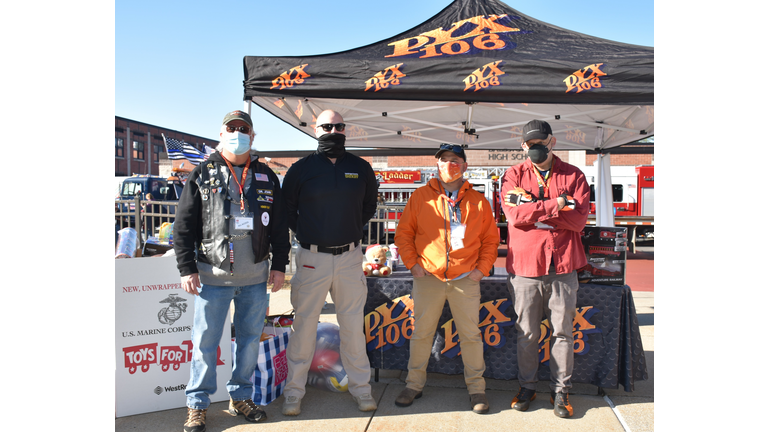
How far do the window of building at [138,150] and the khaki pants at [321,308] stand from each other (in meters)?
48.2

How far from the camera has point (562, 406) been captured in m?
2.91

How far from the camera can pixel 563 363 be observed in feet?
9.62

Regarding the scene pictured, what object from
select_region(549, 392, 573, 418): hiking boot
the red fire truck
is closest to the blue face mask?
select_region(549, 392, 573, 418): hiking boot

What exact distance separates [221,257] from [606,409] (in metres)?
2.97

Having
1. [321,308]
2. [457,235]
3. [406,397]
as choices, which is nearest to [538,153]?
[457,235]

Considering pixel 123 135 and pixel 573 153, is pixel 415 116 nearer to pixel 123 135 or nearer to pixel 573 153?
pixel 573 153

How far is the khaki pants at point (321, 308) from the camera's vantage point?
2.96 m

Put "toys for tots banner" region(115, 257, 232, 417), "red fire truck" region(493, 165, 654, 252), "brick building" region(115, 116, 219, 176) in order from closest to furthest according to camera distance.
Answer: "toys for tots banner" region(115, 257, 232, 417), "red fire truck" region(493, 165, 654, 252), "brick building" region(115, 116, 219, 176)

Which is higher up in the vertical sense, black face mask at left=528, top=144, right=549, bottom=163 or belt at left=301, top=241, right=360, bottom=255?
black face mask at left=528, top=144, right=549, bottom=163

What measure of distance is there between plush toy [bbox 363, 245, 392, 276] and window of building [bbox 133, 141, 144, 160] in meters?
47.6

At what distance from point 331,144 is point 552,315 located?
204 centimetres

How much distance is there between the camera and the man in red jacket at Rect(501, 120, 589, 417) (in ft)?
9.46

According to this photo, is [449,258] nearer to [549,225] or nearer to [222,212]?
[549,225]

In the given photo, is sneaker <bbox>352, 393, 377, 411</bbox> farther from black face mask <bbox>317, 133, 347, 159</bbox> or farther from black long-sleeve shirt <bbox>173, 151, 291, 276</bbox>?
black face mask <bbox>317, 133, 347, 159</bbox>
